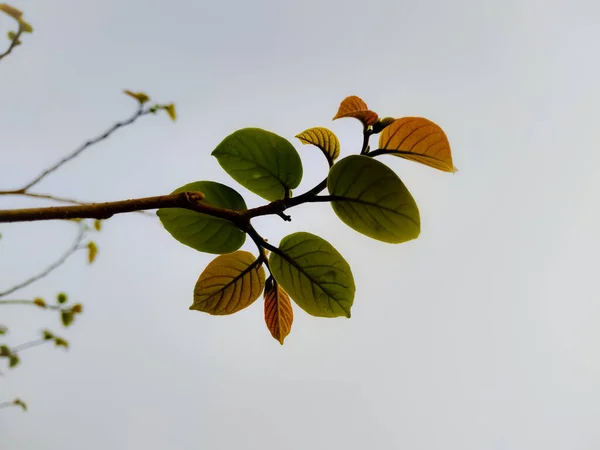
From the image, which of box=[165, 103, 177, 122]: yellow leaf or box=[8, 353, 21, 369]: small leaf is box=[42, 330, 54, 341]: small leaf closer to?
box=[8, 353, 21, 369]: small leaf

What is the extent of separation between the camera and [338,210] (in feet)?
0.97

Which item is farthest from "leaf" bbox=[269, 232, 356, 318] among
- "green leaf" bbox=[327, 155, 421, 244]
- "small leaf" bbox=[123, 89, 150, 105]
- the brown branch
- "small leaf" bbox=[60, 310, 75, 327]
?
"small leaf" bbox=[60, 310, 75, 327]

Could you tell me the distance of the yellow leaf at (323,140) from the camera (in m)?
0.31

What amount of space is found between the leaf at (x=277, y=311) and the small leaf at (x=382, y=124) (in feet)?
0.48

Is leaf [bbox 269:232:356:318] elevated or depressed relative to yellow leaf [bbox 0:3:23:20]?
depressed

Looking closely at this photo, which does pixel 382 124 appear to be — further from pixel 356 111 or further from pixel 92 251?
pixel 92 251

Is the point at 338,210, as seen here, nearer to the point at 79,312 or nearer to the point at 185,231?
the point at 185,231

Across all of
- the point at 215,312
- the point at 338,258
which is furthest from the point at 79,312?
the point at 338,258

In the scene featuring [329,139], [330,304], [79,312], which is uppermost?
[329,139]

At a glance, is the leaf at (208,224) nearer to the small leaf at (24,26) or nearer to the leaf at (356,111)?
the leaf at (356,111)

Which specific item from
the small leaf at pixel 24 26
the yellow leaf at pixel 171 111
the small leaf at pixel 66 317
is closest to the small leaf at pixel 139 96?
the yellow leaf at pixel 171 111

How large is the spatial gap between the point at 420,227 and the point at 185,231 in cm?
16

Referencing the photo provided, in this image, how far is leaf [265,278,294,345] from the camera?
366 millimetres

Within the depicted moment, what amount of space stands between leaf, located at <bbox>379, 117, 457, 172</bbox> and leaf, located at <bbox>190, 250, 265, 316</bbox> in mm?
138
